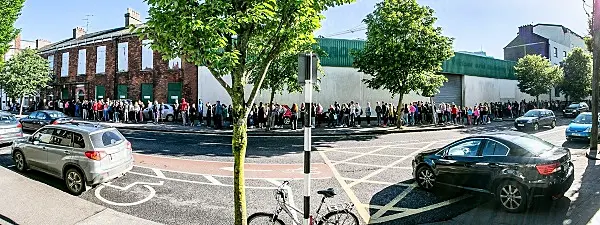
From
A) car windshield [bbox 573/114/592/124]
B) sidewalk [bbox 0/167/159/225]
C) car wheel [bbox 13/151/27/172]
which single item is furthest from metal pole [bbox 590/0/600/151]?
car wheel [bbox 13/151/27/172]

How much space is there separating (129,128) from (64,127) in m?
13.4

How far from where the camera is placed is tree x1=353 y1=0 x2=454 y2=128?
2131cm

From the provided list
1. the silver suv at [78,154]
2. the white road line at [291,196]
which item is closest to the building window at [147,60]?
the silver suv at [78,154]

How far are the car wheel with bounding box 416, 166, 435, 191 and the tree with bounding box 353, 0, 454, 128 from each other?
13.5 metres

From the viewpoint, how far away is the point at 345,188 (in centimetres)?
861

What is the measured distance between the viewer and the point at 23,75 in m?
31.0

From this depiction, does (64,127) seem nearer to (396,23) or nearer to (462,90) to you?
(396,23)

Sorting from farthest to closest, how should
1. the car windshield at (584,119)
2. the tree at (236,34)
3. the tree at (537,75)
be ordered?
1. the tree at (537,75)
2. the car windshield at (584,119)
3. the tree at (236,34)

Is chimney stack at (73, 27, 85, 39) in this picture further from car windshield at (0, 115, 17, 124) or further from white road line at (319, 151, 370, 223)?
white road line at (319, 151, 370, 223)

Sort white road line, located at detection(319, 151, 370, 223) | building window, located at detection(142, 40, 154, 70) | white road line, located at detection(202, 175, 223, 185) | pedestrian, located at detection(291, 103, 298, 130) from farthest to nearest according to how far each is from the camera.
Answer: building window, located at detection(142, 40, 154, 70), pedestrian, located at detection(291, 103, 298, 130), white road line, located at detection(202, 175, 223, 185), white road line, located at detection(319, 151, 370, 223)

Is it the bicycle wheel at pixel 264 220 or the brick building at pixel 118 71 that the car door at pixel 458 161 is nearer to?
the bicycle wheel at pixel 264 220

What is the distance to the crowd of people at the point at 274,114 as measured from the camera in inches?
889

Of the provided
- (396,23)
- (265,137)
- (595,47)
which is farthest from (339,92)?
(595,47)

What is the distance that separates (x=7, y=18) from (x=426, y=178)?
19.8 m
